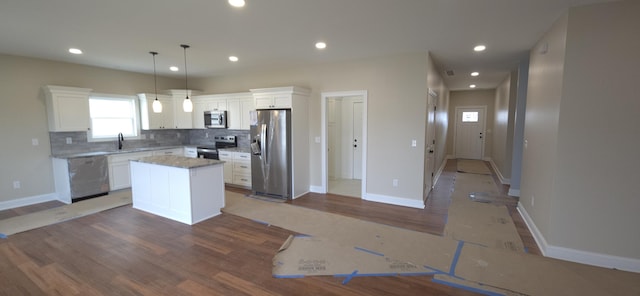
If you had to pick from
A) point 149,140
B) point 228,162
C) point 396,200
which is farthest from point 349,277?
point 149,140

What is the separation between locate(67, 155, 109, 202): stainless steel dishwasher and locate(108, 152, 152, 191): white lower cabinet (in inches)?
3.5

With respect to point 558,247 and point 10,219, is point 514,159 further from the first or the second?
point 10,219

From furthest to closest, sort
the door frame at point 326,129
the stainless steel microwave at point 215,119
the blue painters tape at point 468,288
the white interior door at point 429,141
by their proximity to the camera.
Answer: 1. the stainless steel microwave at point 215,119
2. the door frame at point 326,129
3. the white interior door at point 429,141
4. the blue painters tape at point 468,288

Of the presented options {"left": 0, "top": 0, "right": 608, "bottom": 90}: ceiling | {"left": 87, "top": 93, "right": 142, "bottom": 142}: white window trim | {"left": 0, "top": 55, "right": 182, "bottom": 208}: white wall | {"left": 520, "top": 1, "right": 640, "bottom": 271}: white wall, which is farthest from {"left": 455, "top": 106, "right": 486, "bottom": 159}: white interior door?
{"left": 0, "top": 55, "right": 182, "bottom": 208}: white wall

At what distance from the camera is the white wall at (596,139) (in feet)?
8.61

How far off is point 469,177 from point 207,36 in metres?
6.80

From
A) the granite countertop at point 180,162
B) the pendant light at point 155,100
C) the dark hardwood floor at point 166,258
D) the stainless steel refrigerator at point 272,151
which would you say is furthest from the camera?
the stainless steel refrigerator at point 272,151

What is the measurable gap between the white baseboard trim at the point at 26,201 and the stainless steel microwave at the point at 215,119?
3.14 metres

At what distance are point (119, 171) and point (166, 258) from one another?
11.8 ft

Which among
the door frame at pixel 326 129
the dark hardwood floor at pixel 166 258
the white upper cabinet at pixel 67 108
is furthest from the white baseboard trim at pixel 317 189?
the white upper cabinet at pixel 67 108

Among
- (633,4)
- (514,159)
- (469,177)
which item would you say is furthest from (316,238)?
(469,177)

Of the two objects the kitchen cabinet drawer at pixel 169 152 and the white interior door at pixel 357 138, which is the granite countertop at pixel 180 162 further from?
the white interior door at pixel 357 138

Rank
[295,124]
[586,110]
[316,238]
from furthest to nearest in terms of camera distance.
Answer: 1. [295,124]
2. [316,238]
3. [586,110]

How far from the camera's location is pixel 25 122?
4824mm
